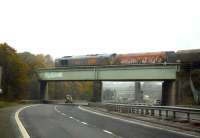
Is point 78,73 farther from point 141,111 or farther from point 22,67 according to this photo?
point 141,111

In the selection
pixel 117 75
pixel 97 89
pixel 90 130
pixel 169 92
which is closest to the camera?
pixel 90 130

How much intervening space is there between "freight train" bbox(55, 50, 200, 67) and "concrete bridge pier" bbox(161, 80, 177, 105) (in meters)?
3.57

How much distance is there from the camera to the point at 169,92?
66.8 metres

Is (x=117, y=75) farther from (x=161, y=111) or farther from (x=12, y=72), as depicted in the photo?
(x=161, y=111)

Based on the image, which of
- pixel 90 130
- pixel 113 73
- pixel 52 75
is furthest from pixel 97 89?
pixel 90 130

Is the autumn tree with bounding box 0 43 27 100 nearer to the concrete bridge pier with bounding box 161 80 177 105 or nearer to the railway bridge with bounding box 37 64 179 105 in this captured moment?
the railway bridge with bounding box 37 64 179 105

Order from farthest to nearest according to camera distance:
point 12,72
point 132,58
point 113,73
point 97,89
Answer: point 12,72, point 97,89, point 132,58, point 113,73

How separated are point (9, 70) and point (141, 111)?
55.9 m

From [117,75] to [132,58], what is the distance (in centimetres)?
435

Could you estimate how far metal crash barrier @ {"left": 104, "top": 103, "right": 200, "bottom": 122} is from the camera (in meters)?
26.6

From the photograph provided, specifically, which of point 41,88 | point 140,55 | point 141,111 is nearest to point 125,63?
point 140,55

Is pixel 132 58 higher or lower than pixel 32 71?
lower

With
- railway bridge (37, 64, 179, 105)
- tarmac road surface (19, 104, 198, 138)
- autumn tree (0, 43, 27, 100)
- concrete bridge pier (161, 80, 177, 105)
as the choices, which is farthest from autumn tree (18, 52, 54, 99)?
tarmac road surface (19, 104, 198, 138)

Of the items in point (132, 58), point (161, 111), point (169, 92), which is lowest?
point (161, 111)
